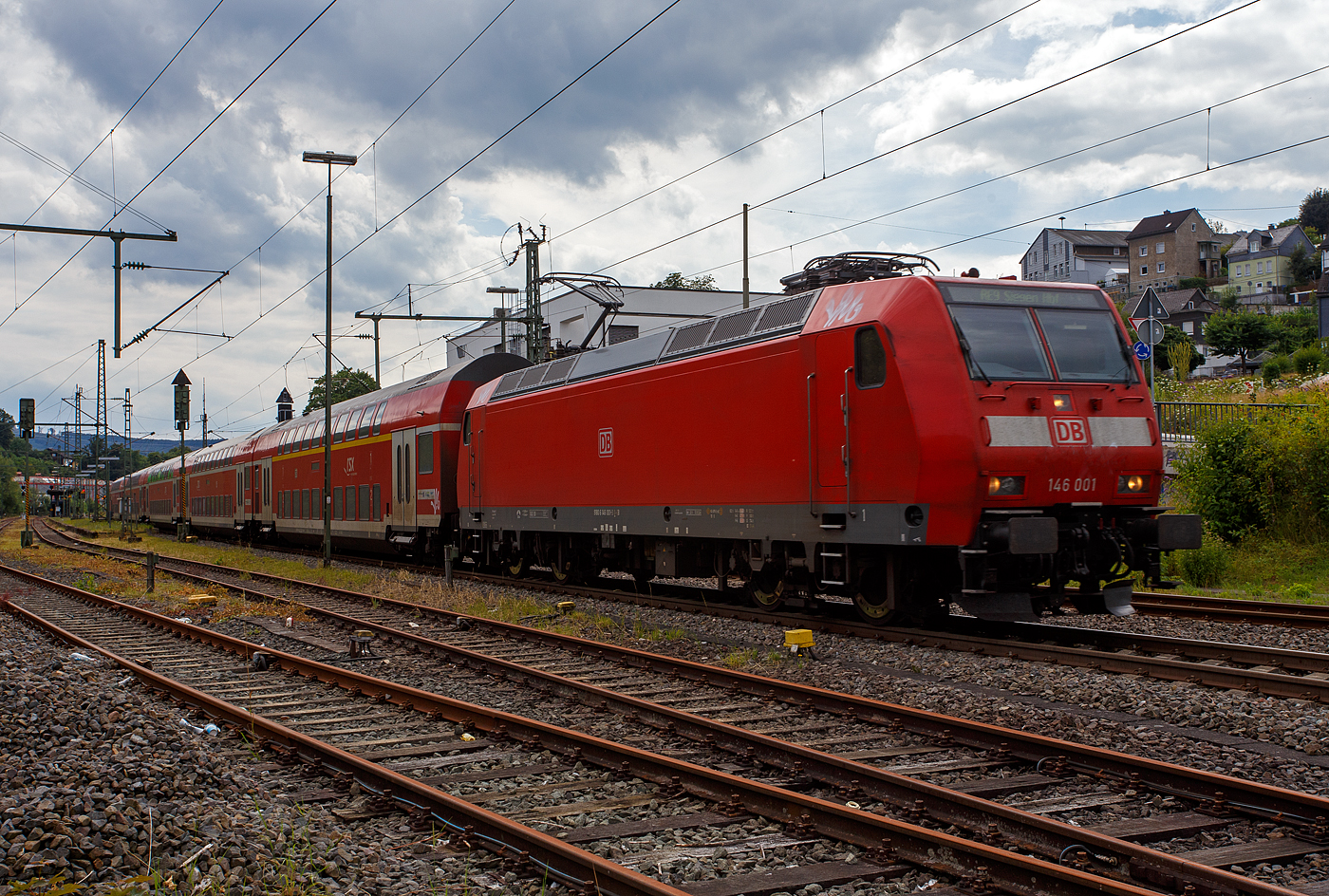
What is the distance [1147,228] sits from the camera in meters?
117

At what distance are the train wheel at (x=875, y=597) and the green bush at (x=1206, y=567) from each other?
23.3 ft

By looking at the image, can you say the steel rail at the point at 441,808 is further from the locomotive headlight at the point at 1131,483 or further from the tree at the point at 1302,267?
the tree at the point at 1302,267

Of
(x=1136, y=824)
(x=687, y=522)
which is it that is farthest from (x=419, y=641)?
(x=1136, y=824)

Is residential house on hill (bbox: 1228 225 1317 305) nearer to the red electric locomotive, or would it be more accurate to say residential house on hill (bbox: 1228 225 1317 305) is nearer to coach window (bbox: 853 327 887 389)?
the red electric locomotive

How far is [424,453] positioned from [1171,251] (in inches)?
4476

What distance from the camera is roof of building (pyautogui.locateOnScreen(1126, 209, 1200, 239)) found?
114438 mm

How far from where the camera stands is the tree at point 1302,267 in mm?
106875

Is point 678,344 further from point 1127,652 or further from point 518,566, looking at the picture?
point 518,566

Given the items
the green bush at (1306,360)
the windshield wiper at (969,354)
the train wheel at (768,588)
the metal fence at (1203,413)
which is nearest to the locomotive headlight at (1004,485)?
the windshield wiper at (969,354)

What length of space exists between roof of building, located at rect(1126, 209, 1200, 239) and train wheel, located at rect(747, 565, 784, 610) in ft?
385

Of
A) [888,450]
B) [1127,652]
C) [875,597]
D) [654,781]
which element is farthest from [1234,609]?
[654,781]

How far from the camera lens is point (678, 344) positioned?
1351 cm

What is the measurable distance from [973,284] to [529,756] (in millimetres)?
6401

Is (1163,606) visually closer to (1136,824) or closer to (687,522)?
(687,522)
